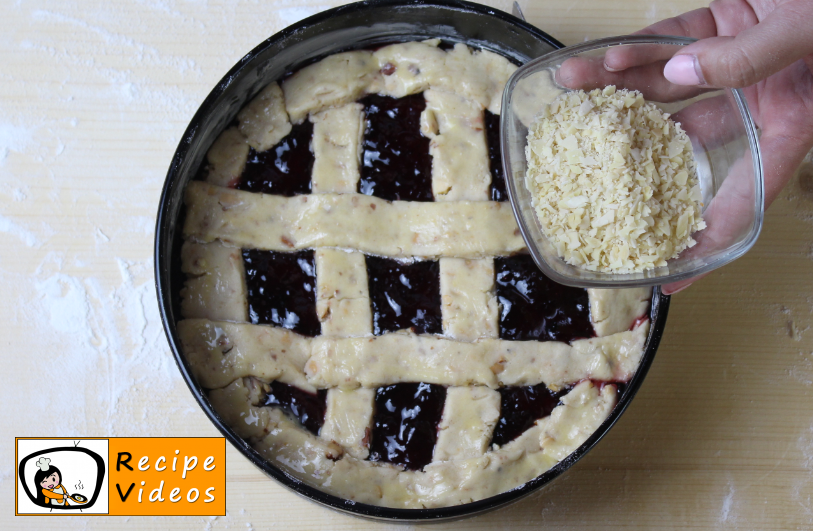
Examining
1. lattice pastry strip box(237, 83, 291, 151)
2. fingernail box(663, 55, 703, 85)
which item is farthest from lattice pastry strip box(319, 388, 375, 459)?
fingernail box(663, 55, 703, 85)

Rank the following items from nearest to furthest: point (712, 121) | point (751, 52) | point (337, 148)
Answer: point (751, 52)
point (712, 121)
point (337, 148)

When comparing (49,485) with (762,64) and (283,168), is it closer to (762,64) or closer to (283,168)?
(283,168)

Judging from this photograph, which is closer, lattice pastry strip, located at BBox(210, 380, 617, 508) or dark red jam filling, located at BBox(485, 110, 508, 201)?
lattice pastry strip, located at BBox(210, 380, 617, 508)

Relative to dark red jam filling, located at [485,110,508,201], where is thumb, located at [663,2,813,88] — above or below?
above

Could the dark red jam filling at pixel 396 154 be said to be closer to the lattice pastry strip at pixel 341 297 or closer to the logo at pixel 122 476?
the lattice pastry strip at pixel 341 297

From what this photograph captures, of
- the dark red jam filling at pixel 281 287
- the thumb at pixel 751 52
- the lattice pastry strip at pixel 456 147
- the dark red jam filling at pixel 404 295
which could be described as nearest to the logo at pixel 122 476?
the dark red jam filling at pixel 281 287

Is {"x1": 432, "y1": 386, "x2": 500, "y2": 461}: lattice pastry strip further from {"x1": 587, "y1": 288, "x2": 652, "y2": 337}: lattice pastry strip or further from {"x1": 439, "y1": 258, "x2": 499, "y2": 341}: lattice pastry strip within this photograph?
{"x1": 587, "y1": 288, "x2": 652, "y2": 337}: lattice pastry strip

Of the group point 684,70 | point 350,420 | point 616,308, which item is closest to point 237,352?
point 350,420
